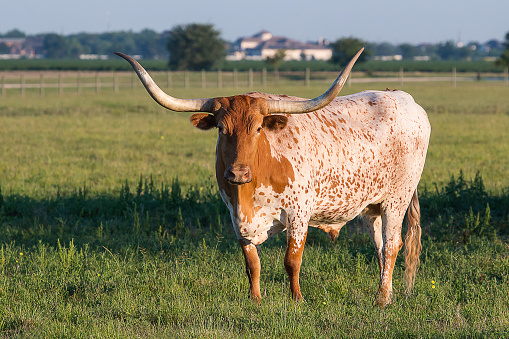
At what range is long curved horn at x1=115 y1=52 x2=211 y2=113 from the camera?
192 inches

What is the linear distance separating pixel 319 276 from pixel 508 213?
3.52 meters

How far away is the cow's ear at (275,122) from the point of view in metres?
5.07

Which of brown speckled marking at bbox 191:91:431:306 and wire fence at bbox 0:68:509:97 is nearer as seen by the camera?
brown speckled marking at bbox 191:91:431:306

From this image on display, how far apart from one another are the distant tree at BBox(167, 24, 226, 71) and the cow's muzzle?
7769 cm

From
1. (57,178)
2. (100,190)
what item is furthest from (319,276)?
(57,178)

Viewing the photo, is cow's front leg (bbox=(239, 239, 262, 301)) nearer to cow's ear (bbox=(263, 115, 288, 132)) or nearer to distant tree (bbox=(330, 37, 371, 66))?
cow's ear (bbox=(263, 115, 288, 132))

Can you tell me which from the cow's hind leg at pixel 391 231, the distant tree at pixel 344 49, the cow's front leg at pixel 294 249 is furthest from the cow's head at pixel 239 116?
the distant tree at pixel 344 49

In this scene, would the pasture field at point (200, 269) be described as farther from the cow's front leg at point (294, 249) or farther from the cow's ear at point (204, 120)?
the cow's ear at point (204, 120)

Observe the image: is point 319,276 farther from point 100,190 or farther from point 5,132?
point 5,132

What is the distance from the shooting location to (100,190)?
1058 cm

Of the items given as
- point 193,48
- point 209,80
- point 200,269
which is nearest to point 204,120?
point 200,269

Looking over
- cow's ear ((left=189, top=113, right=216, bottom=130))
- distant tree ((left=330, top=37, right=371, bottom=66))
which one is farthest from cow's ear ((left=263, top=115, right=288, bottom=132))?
distant tree ((left=330, top=37, right=371, bottom=66))

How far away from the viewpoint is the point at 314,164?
538cm

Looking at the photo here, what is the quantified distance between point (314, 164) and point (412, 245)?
5.53 feet
